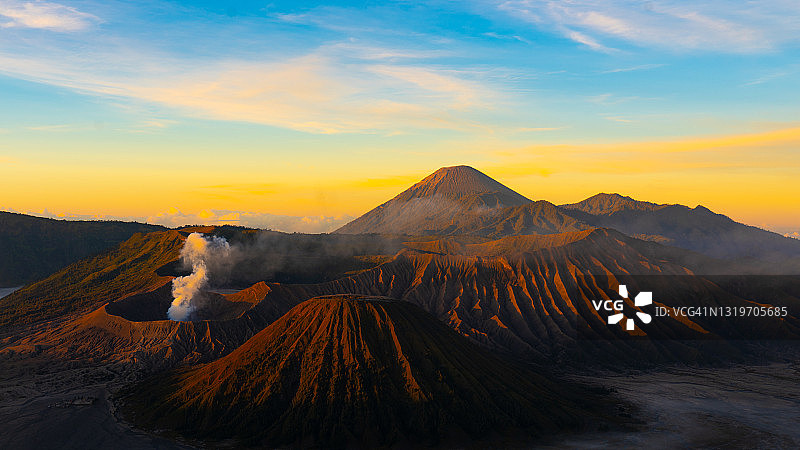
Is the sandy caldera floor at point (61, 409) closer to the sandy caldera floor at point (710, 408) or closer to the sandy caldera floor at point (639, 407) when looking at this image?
the sandy caldera floor at point (639, 407)

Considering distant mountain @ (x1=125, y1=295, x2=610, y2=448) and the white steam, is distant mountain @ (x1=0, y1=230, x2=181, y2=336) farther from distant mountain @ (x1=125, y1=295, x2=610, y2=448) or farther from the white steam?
distant mountain @ (x1=125, y1=295, x2=610, y2=448)

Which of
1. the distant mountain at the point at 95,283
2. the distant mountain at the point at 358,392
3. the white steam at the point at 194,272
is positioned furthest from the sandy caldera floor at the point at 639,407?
the distant mountain at the point at 95,283

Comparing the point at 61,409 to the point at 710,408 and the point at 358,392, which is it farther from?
the point at 710,408

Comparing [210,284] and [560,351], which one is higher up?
[210,284]

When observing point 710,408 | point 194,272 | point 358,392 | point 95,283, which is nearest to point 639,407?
point 710,408

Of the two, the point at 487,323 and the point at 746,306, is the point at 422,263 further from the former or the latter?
the point at 746,306

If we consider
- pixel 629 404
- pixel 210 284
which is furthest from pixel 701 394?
pixel 210 284
